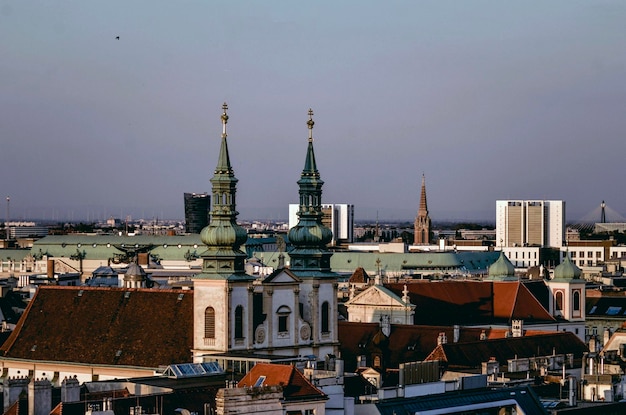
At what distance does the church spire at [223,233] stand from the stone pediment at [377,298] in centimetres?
3446

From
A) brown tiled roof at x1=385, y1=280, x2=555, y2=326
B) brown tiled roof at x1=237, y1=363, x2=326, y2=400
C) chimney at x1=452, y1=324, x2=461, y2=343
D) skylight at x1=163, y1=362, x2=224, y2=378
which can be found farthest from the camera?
brown tiled roof at x1=385, y1=280, x2=555, y2=326

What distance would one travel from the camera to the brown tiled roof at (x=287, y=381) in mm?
57450

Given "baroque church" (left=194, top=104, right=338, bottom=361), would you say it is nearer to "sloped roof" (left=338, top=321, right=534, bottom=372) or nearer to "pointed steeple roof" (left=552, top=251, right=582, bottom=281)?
"sloped roof" (left=338, top=321, right=534, bottom=372)

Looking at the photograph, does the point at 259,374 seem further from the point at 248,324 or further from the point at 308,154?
the point at 308,154

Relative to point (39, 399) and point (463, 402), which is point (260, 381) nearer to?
point (463, 402)

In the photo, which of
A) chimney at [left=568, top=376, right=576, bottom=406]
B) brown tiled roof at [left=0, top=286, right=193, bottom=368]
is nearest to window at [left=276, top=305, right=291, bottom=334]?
brown tiled roof at [left=0, top=286, right=193, bottom=368]

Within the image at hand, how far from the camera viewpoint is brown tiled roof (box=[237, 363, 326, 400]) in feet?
188

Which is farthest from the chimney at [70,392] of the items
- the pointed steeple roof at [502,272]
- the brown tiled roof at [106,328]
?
the pointed steeple roof at [502,272]

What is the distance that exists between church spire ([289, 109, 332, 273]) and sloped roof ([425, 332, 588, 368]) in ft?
25.9

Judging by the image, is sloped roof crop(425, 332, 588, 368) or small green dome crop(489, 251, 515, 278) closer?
sloped roof crop(425, 332, 588, 368)

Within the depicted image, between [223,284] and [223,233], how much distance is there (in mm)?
2915

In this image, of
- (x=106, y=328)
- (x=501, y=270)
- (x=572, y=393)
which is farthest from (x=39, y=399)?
(x=501, y=270)

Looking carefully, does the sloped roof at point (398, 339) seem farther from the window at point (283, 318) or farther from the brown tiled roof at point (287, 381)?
the brown tiled roof at point (287, 381)

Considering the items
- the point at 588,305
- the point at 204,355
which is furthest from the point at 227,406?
the point at 588,305
